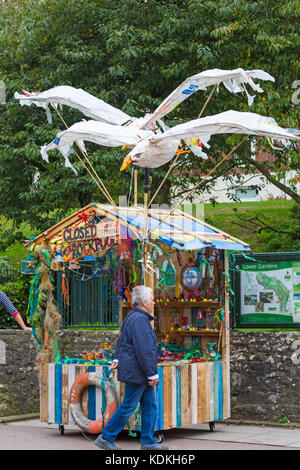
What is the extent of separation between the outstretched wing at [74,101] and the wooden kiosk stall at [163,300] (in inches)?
50.7

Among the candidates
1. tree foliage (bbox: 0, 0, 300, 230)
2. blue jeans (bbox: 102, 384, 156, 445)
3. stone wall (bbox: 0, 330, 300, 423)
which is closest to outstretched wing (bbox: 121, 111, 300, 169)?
blue jeans (bbox: 102, 384, 156, 445)

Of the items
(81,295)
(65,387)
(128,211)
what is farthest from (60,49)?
(65,387)

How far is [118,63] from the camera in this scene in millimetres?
15234

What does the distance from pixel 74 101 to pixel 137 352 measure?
12.4ft

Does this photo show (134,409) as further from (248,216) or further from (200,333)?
(248,216)

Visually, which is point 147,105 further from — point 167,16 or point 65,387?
point 65,387

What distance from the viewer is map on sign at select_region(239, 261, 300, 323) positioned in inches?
427

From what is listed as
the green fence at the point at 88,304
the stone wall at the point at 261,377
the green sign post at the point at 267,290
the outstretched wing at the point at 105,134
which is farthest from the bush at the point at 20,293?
the outstretched wing at the point at 105,134

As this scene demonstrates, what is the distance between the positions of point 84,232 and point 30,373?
366cm

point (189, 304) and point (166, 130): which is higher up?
point (166, 130)

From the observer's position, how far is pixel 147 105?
15703 mm

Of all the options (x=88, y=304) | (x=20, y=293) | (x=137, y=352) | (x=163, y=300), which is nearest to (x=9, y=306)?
(x=137, y=352)

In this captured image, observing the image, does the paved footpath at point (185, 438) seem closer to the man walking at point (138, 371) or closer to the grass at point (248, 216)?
the man walking at point (138, 371)

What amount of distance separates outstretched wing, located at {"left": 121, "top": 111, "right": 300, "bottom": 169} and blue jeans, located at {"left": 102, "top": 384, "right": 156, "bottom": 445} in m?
2.69
